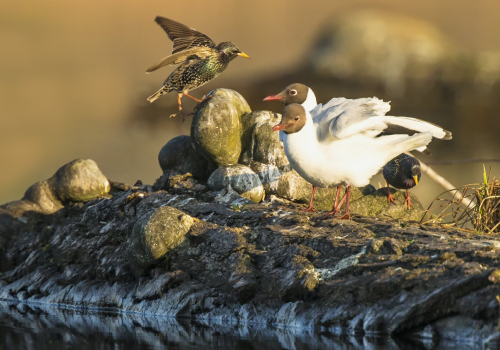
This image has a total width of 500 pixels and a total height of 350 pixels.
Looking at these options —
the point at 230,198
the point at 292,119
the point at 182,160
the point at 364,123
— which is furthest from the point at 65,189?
the point at 364,123

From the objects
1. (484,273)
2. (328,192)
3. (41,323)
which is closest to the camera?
(484,273)

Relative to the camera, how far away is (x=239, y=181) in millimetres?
8578

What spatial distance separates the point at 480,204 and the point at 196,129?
419 centimetres

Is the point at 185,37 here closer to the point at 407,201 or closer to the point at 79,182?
the point at 79,182

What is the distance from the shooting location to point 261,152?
9.19 m

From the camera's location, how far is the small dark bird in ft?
28.6

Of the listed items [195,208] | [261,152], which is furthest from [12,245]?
[261,152]

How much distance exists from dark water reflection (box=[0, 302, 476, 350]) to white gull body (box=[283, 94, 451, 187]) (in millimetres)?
2281

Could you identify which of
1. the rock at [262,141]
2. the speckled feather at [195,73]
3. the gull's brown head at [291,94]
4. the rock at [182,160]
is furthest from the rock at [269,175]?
the speckled feather at [195,73]

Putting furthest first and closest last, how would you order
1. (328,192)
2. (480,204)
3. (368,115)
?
(328,192), (480,204), (368,115)

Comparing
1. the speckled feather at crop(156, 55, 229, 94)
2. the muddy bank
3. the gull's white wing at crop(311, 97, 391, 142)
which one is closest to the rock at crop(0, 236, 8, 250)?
the muddy bank

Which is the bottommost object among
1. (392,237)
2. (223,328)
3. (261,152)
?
(223,328)

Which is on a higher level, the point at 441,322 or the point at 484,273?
the point at 484,273

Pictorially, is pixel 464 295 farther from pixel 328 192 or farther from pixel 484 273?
pixel 328 192
